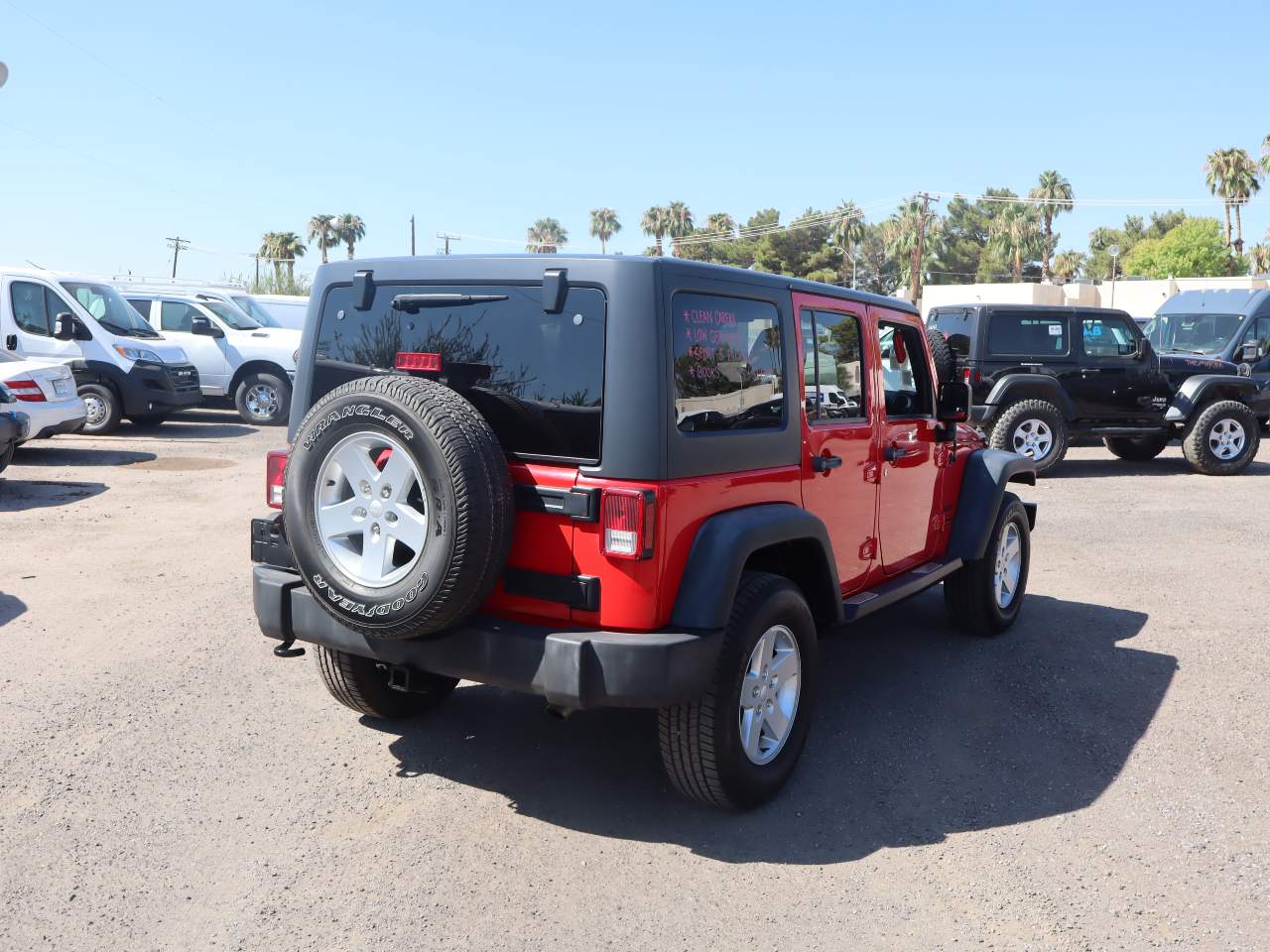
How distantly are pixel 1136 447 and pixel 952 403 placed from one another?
34.7 ft

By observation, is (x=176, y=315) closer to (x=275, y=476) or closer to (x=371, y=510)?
(x=275, y=476)

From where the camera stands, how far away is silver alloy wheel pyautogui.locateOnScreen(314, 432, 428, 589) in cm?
354

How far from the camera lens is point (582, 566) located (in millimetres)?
3576

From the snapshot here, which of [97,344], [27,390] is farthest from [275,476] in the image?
[97,344]

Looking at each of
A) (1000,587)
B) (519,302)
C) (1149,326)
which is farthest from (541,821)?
(1149,326)

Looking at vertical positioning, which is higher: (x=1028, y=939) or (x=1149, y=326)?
(x=1149, y=326)

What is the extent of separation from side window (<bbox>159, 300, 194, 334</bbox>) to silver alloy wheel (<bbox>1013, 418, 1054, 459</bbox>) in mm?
12568

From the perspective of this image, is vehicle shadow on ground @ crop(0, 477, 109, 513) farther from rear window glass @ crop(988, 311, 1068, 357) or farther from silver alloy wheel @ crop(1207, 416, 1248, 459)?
silver alloy wheel @ crop(1207, 416, 1248, 459)

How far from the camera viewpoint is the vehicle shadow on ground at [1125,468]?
13.6 m

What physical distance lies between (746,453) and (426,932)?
6.15 ft

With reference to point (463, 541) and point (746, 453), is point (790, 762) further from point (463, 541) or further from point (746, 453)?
point (463, 541)

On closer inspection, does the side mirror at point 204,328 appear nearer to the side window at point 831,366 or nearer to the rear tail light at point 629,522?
the side window at point 831,366

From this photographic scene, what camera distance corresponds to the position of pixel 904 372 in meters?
5.47

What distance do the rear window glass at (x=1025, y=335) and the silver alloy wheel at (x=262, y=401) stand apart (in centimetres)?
1064
